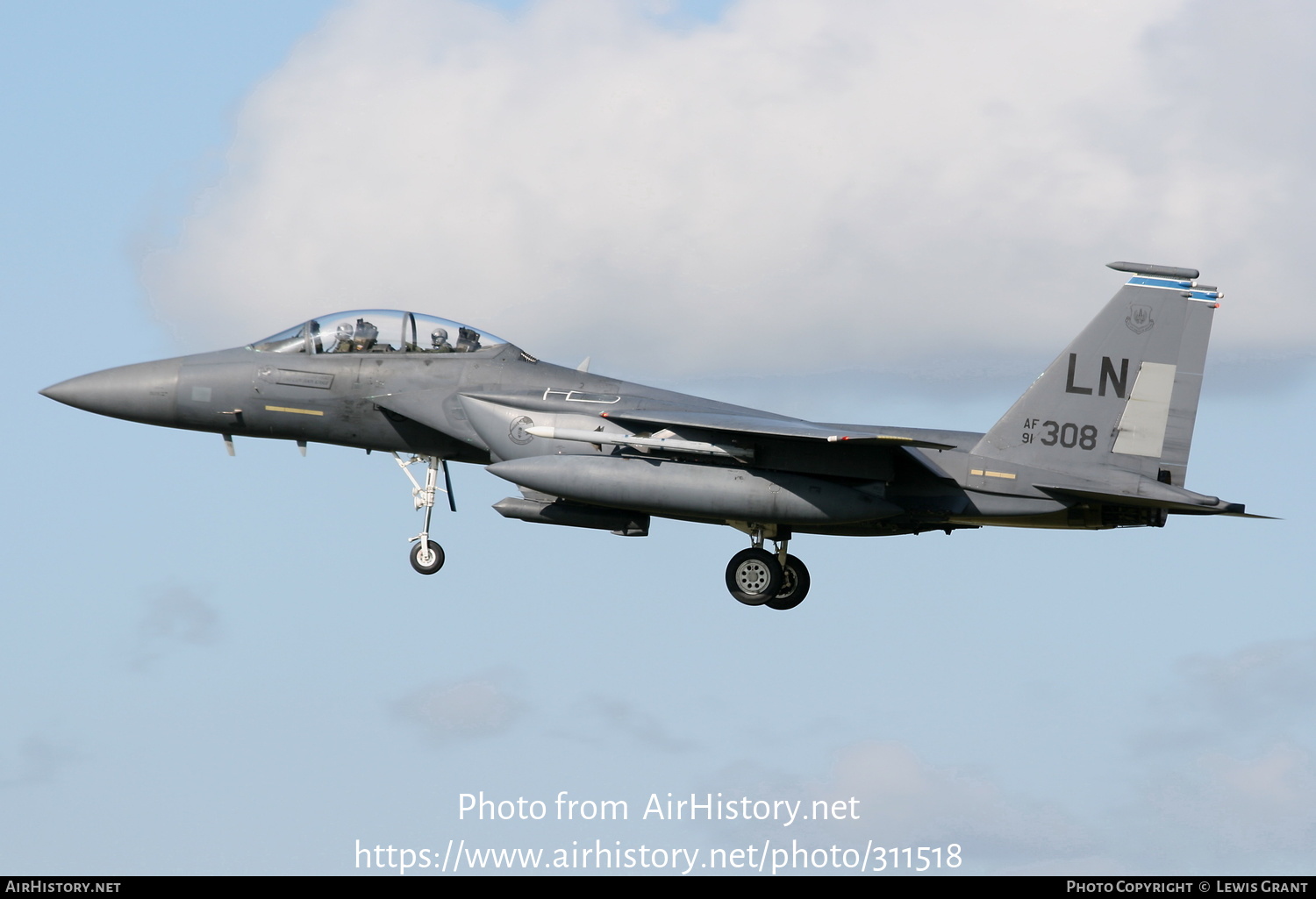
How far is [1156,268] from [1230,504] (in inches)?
117

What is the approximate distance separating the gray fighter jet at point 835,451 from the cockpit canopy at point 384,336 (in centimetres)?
40

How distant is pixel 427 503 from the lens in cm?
2136

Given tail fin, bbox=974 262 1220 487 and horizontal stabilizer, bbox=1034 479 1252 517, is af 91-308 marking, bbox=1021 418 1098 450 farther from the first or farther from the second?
horizontal stabilizer, bbox=1034 479 1252 517

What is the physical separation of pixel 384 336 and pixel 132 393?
11.6 feet

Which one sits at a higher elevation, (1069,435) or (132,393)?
(1069,435)

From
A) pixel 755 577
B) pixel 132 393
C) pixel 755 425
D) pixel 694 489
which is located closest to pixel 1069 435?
pixel 755 425

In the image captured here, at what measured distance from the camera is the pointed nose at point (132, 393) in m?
21.7

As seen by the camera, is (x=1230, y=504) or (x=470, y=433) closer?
(x=1230, y=504)

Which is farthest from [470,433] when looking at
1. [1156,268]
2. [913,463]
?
[1156,268]

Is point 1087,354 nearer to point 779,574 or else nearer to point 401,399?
point 779,574

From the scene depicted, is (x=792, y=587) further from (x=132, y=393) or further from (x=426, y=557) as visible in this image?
(x=132, y=393)

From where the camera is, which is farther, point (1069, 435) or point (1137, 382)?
point (1069, 435)

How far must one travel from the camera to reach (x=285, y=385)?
70.4 feet

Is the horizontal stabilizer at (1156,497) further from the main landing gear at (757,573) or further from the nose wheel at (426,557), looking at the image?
the nose wheel at (426,557)
